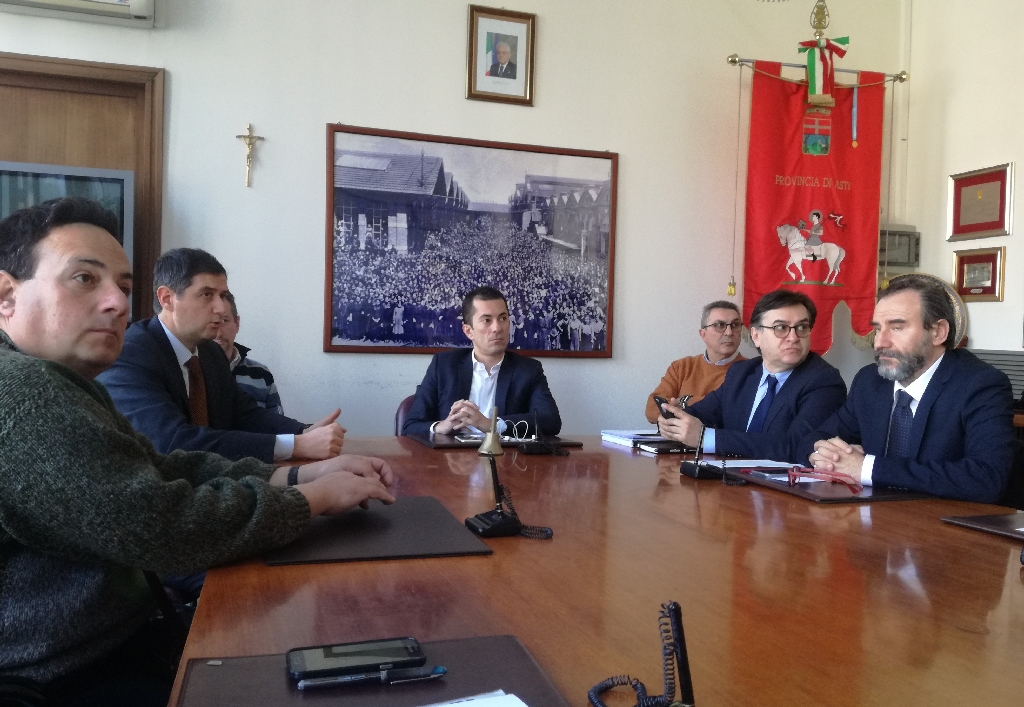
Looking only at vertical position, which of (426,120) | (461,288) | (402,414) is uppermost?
(426,120)

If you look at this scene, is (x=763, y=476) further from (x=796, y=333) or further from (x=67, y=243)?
(x=67, y=243)

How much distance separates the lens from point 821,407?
286 centimetres

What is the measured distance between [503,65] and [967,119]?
265 centimetres

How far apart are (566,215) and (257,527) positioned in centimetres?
344

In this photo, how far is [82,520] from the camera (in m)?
1.05

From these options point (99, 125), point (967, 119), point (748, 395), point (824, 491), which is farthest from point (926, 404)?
point (99, 125)

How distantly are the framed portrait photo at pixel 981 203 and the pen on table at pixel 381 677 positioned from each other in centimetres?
446

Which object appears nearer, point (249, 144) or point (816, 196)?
point (249, 144)

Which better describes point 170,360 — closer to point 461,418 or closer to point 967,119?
point 461,418

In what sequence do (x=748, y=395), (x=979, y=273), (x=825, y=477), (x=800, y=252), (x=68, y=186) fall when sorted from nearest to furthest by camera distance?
1. (x=825, y=477)
2. (x=748, y=395)
3. (x=68, y=186)
4. (x=979, y=273)
5. (x=800, y=252)

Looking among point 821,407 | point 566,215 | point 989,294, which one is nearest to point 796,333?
point 821,407

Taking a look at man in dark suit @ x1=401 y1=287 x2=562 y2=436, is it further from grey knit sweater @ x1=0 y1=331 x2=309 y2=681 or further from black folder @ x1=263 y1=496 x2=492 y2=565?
grey knit sweater @ x1=0 y1=331 x2=309 y2=681

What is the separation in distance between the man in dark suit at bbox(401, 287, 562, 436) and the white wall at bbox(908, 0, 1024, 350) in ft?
8.44

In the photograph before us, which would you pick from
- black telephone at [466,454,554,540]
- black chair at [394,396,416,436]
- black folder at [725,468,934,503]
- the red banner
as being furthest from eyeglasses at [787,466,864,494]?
the red banner
